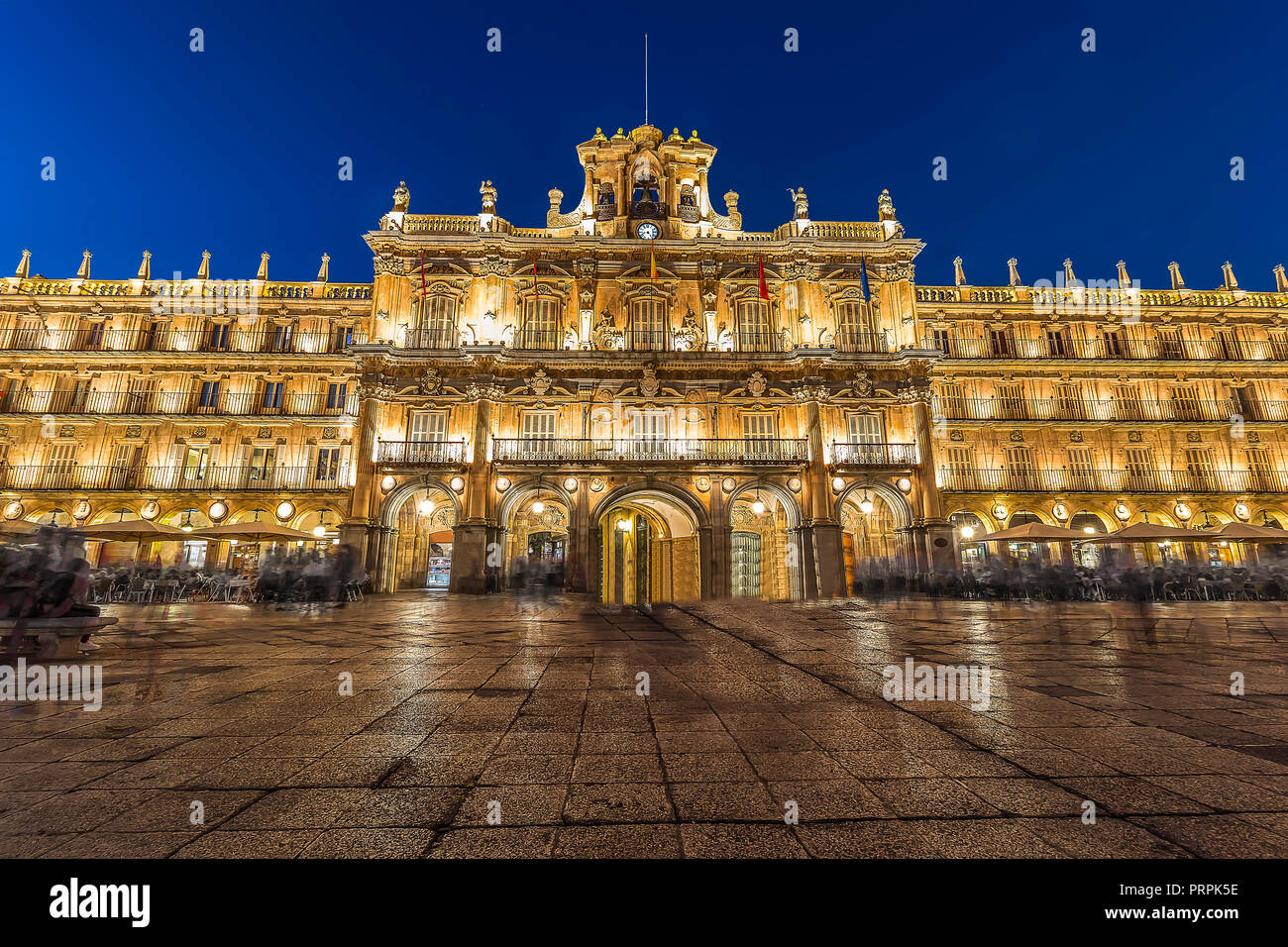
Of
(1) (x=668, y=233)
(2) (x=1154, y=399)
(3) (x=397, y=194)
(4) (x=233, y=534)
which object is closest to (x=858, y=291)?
(1) (x=668, y=233)

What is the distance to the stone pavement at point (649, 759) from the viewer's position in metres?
1.99

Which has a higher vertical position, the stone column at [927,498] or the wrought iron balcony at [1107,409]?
the wrought iron balcony at [1107,409]

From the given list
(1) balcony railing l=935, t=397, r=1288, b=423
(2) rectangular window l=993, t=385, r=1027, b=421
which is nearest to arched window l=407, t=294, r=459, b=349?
(1) balcony railing l=935, t=397, r=1288, b=423

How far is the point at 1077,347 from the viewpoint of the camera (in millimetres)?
27438

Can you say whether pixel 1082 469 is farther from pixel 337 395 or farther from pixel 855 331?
pixel 337 395

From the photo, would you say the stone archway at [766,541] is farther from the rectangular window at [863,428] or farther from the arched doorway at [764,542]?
the rectangular window at [863,428]

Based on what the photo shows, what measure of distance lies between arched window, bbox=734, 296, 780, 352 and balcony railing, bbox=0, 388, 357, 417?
17.3 metres

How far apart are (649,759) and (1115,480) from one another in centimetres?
3029

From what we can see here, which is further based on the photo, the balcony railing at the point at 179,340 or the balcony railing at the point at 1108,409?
the balcony railing at the point at 1108,409

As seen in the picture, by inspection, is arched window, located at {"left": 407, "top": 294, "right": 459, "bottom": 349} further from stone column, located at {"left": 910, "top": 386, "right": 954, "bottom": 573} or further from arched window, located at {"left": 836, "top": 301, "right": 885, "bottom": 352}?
stone column, located at {"left": 910, "top": 386, "right": 954, "bottom": 573}

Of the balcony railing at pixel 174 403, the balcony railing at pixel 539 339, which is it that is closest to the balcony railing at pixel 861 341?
the balcony railing at pixel 539 339

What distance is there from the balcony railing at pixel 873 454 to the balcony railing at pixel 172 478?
803 inches

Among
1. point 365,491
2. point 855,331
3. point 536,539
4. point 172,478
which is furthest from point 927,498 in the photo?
point 172,478

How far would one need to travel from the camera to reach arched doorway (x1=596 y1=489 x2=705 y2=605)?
72.8 feet
